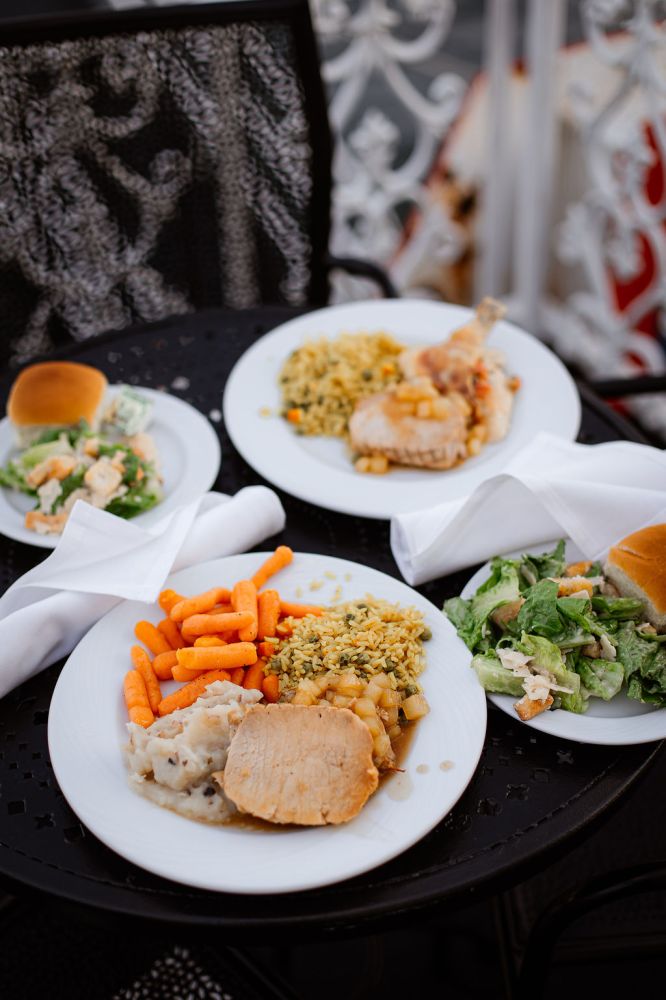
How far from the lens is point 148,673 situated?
1.45 metres

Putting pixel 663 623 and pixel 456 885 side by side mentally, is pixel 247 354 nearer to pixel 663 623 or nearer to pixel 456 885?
pixel 663 623

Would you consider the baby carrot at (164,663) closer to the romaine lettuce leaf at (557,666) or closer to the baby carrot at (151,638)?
the baby carrot at (151,638)

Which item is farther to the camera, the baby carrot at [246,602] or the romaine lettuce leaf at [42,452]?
the romaine lettuce leaf at [42,452]

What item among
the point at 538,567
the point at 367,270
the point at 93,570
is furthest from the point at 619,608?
the point at 367,270

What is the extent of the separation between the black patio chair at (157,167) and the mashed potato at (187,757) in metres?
1.82

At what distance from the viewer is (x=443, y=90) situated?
3.85m

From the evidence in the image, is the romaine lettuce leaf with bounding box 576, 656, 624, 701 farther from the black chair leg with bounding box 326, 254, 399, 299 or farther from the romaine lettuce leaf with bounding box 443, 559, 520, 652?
the black chair leg with bounding box 326, 254, 399, 299

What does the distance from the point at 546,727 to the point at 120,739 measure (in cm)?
62

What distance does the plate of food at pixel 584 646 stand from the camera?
1368 mm

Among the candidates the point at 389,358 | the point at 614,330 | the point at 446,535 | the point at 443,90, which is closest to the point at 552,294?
the point at 614,330

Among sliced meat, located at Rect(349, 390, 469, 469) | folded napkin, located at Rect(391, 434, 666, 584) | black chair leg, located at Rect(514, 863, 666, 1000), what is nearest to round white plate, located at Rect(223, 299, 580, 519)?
sliced meat, located at Rect(349, 390, 469, 469)

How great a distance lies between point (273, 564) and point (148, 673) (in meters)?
0.30

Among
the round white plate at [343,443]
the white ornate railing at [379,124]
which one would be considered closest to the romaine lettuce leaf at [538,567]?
the round white plate at [343,443]

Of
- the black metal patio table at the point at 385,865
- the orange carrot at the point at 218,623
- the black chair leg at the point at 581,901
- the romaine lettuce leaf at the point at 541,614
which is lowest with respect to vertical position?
the black chair leg at the point at 581,901
